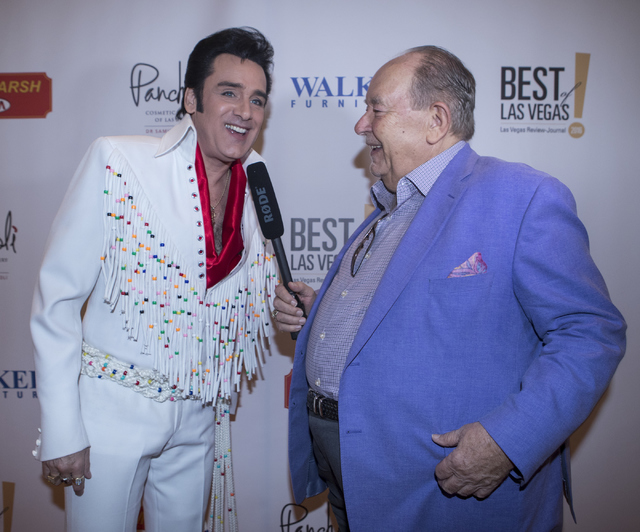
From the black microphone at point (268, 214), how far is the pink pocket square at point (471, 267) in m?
0.54

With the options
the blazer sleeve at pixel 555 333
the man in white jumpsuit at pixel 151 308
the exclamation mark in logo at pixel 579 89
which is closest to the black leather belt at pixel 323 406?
the man in white jumpsuit at pixel 151 308

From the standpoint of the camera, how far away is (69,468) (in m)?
1.37

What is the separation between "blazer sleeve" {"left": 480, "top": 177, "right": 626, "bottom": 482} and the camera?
3.48 feet

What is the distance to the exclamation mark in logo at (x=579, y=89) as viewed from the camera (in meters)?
2.21

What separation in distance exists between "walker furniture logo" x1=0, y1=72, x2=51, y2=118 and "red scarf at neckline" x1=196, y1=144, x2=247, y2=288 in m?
1.15

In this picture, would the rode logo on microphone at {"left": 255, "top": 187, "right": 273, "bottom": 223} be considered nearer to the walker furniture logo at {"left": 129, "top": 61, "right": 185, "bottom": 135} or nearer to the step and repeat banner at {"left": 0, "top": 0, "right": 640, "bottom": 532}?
the step and repeat banner at {"left": 0, "top": 0, "right": 640, "bottom": 532}

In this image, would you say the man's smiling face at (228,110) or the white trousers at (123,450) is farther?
the man's smiling face at (228,110)

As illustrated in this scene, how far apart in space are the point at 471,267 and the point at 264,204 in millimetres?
710

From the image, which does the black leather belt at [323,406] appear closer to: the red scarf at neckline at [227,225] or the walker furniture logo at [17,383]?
the red scarf at neckline at [227,225]

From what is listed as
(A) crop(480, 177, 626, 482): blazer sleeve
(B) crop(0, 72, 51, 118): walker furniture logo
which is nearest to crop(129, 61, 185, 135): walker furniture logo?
(B) crop(0, 72, 51, 118): walker furniture logo

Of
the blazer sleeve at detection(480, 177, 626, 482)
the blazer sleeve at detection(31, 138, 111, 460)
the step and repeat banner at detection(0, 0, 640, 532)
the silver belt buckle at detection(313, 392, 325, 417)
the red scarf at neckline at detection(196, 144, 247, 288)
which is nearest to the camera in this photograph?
the blazer sleeve at detection(480, 177, 626, 482)

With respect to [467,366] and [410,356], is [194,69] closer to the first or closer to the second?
[410,356]

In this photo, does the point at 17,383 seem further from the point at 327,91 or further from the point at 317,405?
the point at 327,91

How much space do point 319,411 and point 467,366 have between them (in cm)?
50
